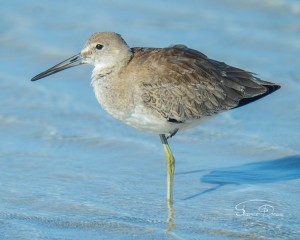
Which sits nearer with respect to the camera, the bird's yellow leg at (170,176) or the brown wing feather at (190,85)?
the bird's yellow leg at (170,176)

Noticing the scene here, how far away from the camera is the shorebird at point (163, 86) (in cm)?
904

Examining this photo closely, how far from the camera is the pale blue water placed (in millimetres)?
8438

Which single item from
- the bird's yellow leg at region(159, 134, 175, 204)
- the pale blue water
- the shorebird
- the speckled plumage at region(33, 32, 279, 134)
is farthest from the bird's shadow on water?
the speckled plumage at region(33, 32, 279, 134)

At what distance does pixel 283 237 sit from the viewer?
8.02m

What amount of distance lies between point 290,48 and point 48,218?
5423mm

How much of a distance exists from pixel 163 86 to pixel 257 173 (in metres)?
1.39

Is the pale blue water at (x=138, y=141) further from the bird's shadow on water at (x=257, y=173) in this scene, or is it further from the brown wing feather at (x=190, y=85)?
the brown wing feather at (x=190, y=85)

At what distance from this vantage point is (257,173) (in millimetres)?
9711

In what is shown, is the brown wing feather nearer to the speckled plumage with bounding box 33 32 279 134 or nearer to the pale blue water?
the speckled plumage with bounding box 33 32 279 134

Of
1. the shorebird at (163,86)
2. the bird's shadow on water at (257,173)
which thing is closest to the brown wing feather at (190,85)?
the shorebird at (163,86)

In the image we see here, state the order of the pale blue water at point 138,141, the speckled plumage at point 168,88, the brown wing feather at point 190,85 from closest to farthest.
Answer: the pale blue water at point 138,141, the speckled plumage at point 168,88, the brown wing feather at point 190,85

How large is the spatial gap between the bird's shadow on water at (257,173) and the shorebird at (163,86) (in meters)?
0.49

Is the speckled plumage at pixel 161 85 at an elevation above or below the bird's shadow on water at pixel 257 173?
above

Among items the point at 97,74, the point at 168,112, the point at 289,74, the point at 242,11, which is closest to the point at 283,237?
the point at 168,112
